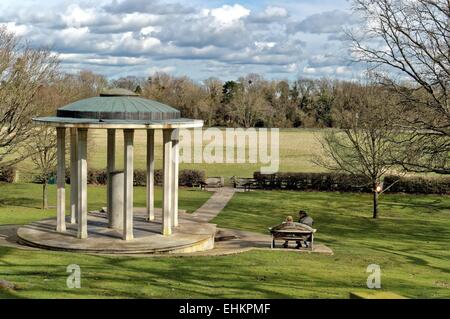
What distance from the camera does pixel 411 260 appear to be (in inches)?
688

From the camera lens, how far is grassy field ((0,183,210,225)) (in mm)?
27067

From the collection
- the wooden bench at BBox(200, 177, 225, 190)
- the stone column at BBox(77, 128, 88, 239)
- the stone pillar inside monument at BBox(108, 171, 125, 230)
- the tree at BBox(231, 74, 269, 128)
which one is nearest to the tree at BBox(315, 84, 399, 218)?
the wooden bench at BBox(200, 177, 225, 190)

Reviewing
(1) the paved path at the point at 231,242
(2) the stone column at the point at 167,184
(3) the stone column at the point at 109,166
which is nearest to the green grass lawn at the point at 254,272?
(1) the paved path at the point at 231,242

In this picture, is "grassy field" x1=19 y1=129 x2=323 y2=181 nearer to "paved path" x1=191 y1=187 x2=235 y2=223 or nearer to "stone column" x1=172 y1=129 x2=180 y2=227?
"paved path" x1=191 y1=187 x2=235 y2=223

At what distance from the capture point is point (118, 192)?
18438 mm

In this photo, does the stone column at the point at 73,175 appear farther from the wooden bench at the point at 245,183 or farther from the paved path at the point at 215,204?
the wooden bench at the point at 245,183

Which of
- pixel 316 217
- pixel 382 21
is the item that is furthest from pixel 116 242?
pixel 316 217

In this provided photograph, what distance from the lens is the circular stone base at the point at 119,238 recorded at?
1614 centimetres

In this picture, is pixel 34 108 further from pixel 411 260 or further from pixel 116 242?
pixel 411 260

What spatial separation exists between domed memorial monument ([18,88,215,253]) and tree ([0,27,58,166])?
11058mm

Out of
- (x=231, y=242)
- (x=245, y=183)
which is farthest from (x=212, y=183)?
(x=231, y=242)

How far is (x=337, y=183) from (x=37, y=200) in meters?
19.8
